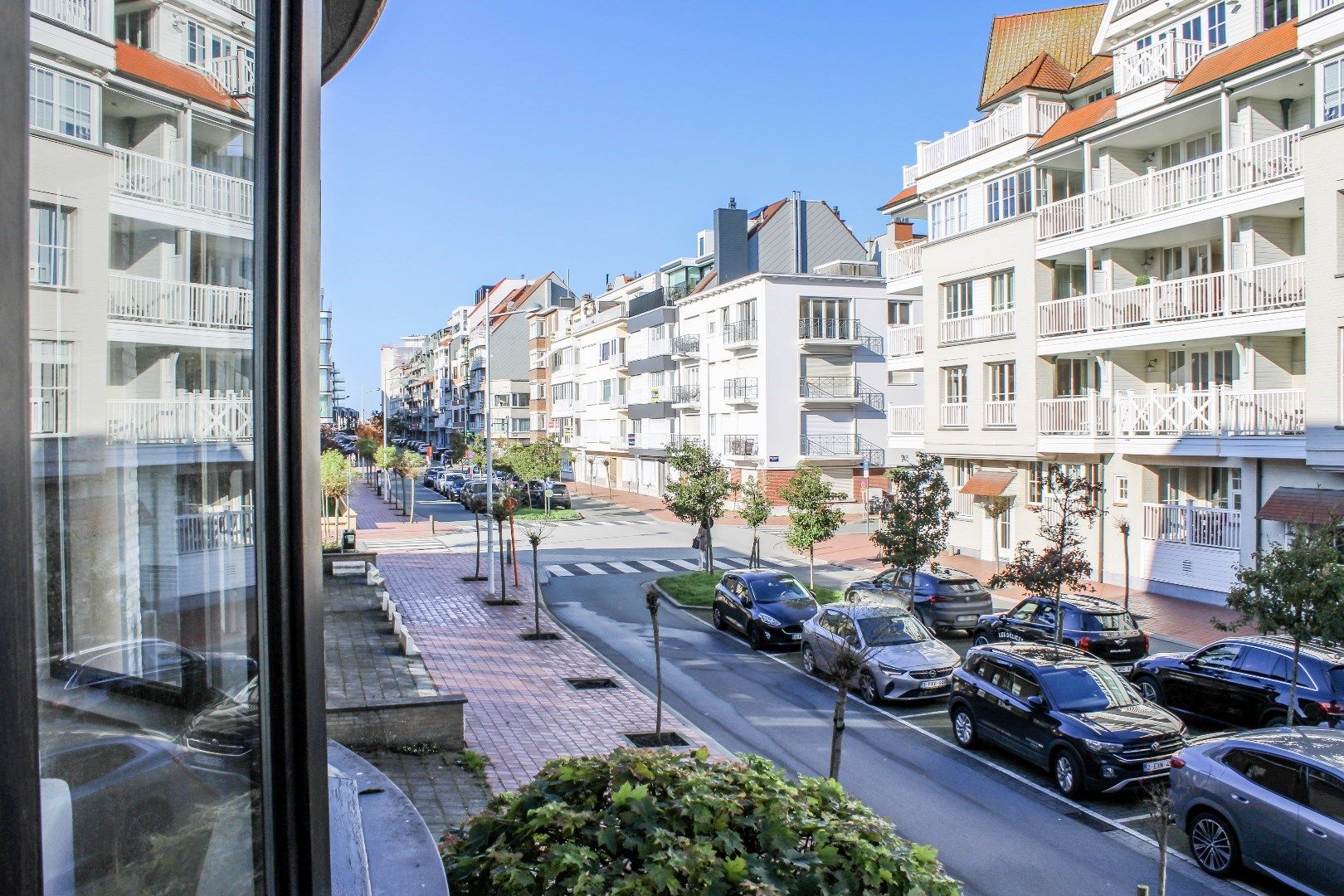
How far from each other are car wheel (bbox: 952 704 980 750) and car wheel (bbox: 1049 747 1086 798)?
1.64m

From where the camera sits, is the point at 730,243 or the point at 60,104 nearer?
the point at 60,104

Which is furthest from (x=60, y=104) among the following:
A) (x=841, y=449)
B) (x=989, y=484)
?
(x=841, y=449)

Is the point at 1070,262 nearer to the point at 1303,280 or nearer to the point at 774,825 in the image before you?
the point at 1303,280

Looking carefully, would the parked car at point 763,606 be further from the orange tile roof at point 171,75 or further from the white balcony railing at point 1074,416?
the orange tile roof at point 171,75

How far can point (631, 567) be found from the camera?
112ft

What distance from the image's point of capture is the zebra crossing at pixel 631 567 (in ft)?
108

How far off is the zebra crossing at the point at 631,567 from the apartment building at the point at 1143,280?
7.67 metres

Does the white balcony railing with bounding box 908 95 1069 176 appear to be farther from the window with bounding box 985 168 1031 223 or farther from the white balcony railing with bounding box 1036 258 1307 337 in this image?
the white balcony railing with bounding box 1036 258 1307 337

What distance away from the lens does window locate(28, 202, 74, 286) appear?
1435 millimetres

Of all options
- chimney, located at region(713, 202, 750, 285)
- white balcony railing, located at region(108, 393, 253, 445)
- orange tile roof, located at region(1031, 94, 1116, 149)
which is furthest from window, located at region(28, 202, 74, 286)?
chimney, located at region(713, 202, 750, 285)

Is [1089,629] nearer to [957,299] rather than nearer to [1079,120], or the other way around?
[1079,120]

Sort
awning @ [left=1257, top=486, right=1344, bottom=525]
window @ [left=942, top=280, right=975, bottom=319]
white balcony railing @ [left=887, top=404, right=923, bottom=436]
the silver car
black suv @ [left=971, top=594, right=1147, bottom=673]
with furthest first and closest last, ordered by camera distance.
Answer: white balcony railing @ [left=887, top=404, right=923, bottom=436] → window @ [left=942, top=280, right=975, bottom=319] → awning @ [left=1257, top=486, right=1344, bottom=525] → black suv @ [left=971, top=594, right=1147, bottom=673] → the silver car

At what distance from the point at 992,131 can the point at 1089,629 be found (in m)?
18.0

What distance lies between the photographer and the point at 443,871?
11.4 ft
